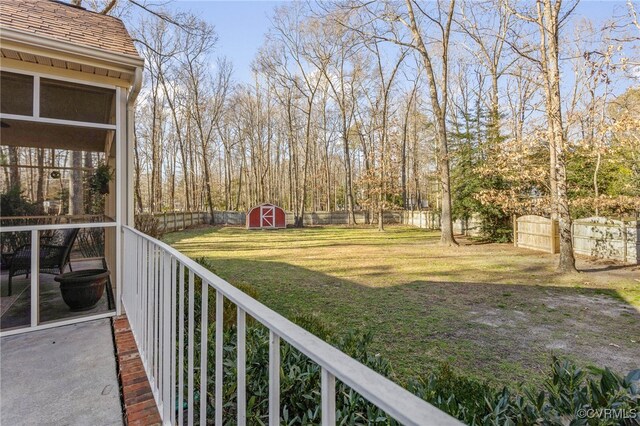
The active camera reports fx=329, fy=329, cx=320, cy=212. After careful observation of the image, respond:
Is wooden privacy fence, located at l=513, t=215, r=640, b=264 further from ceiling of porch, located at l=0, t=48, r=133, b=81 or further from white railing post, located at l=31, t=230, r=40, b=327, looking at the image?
white railing post, located at l=31, t=230, r=40, b=327

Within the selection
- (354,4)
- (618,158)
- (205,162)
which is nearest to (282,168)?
(205,162)

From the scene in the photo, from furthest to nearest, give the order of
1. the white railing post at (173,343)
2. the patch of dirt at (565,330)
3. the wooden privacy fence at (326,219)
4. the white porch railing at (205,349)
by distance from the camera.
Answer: the wooden privacy fence at (326,219), the patch of dirt at (565,330), the white railing post at (173,343), the white porch railing at (205,349)

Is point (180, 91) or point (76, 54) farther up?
point (180, 91)

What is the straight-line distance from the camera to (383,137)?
63.9 ft

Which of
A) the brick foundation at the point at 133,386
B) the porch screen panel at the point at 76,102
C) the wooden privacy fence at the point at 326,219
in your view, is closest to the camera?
the brick foundation at the point at 133,386

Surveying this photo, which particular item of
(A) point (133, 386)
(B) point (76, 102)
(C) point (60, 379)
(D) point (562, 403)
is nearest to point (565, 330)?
(D) point (562, 403)

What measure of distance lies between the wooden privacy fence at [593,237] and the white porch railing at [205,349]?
10.7 meters

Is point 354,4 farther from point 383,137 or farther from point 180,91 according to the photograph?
point 180,91

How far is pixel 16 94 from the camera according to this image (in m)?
3.30

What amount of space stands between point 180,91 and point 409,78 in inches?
590

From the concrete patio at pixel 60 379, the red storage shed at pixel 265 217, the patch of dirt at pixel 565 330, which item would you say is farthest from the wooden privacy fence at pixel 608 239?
Answer: the red storage shed at pixel 265 217

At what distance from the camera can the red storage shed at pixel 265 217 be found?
2022 cm

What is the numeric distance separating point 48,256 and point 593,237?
40.0 ft

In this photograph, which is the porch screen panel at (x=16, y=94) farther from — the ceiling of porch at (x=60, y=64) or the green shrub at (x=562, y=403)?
the green shrub at (x=562, y=403)
